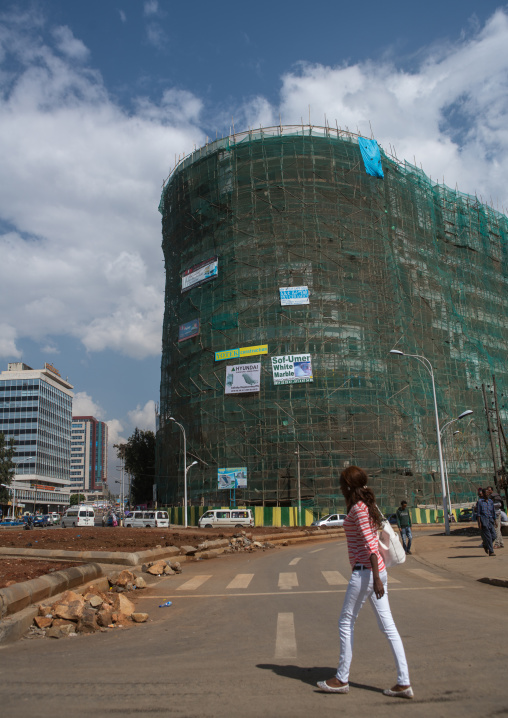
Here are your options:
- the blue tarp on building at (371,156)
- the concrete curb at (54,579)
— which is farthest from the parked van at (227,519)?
the blue tarp on building at (371,156)

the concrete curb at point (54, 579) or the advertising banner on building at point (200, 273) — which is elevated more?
the advertising banner on building at point (200, 273)

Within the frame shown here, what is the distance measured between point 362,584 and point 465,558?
41.4 ft

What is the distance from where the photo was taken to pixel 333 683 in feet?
16.0

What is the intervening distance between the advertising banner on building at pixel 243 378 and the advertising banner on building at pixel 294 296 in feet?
16.5

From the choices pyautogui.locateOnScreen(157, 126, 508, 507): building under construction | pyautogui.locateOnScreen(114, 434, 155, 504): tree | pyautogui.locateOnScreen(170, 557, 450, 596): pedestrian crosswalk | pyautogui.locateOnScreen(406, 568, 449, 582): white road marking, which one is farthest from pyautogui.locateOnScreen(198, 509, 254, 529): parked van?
pyautogui.locateOnScreen(114, 434, 155, 504): tree

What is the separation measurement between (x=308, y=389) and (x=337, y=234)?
1232cm

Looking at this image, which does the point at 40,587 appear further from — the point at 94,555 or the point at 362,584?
the point at 94,555

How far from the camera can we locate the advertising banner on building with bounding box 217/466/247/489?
140ft

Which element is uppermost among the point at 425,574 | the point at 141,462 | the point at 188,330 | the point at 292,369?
the point at 188,330

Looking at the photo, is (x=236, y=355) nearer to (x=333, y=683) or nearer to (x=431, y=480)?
(x=431, y=480)

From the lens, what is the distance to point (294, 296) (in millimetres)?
43844

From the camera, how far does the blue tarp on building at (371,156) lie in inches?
1879

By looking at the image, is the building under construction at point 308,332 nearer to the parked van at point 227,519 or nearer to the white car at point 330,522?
A: the white car at point 330,522

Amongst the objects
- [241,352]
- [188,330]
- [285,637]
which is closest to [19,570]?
[285,637]
